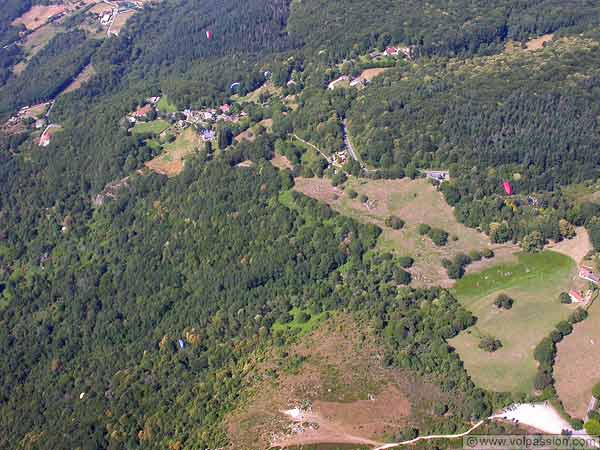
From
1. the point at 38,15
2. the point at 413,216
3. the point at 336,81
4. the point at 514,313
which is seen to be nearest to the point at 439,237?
the point at 413,216

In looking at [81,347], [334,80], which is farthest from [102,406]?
[334,80]

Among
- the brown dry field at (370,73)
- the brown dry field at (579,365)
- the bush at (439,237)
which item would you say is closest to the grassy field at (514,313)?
the brown dry field at (579,365)

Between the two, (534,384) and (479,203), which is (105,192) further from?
(534,384)

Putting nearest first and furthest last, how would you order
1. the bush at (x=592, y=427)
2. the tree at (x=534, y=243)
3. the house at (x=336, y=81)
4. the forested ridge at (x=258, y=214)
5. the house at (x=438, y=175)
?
the bush at (x=592, y=427) → the forested ridge at (x=258, y=214) → the tree at (x=534, y=243) → the house at (x=438, y=175) → the house at (x=336, y=81)

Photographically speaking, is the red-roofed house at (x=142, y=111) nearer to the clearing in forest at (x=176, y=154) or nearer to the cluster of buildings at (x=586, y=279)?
the clearing in forest at (x=176, y=154)

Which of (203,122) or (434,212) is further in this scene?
(203,122)

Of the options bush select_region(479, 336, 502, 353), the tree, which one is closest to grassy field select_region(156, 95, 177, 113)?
the tree
